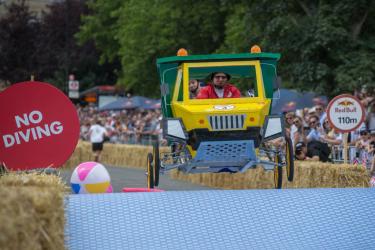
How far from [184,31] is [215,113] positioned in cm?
3361

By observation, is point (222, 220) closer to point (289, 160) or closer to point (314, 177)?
point (289, 160)

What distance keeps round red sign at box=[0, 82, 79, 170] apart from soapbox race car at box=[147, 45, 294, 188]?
3.73 metres

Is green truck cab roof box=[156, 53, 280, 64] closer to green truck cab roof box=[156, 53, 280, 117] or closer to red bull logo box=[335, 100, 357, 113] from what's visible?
green truck cab roof box=[156, 53, 280, 117]

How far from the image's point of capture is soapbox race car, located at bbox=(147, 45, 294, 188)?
1362 cm

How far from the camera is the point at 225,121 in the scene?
1364 centimetres

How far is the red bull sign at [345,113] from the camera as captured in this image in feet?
54.6

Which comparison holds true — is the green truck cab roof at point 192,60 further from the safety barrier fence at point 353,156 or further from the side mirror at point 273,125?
the safety barrier fence at point 353,156

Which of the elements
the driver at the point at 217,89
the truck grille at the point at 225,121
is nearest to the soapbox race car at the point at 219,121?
the truck grille at the point at 225,121

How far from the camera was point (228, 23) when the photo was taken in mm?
42438

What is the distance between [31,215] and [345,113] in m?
11.4

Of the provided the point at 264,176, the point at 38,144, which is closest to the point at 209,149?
the point at 38,144

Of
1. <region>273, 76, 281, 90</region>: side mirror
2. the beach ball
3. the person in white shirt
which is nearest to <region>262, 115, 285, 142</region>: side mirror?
<region>273, 76, 281, 90</region>: side mirror

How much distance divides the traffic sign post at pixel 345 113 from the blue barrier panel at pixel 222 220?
22.9 ft

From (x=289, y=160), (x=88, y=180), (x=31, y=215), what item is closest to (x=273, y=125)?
(x=289, y=160)
